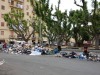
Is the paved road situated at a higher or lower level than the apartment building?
lower

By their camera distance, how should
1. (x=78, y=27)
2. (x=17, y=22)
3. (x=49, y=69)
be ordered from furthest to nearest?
(x=17, y=22)
(x=78, y=27)
(x=49, y=69)

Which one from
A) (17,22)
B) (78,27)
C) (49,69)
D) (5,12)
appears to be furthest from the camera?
(5,12)

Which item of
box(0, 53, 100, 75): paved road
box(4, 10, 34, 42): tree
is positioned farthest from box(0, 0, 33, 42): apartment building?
box(0, 53, 100, 75): paved road

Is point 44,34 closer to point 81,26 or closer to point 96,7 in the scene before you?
point 81,26

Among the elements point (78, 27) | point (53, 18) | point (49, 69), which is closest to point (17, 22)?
point (53, 18)

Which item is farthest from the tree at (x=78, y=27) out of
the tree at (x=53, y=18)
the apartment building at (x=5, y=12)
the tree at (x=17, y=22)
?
the apartment building at (x=5, y=12)

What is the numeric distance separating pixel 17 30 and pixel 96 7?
2816 cm

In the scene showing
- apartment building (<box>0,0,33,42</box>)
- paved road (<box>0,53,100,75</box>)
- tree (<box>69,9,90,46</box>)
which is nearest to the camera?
paved road (<box>0,53,100,75</box>)

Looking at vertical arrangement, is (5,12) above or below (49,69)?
above

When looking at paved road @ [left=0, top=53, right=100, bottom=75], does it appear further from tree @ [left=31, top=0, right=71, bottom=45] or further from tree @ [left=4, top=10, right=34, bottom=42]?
tree @ [left=4, top=10, right=34, bottom=42]

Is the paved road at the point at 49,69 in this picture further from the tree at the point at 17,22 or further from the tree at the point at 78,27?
the tree at the point at 17,22

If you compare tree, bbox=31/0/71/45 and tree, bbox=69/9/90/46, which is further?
tree, bbox=31/0/71/45

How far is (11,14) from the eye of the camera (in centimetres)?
7019

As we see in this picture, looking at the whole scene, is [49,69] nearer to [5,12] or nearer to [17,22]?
[17,22]
